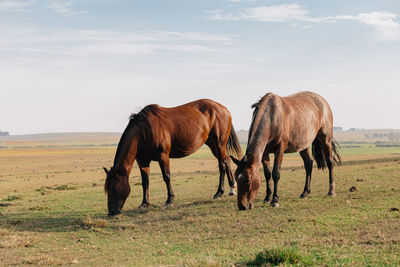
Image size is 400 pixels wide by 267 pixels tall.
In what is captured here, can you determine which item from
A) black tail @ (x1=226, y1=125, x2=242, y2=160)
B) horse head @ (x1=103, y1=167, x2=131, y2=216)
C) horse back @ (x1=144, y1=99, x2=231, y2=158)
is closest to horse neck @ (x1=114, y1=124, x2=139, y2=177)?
horse head @ (x1=103, y1=167, x2=131, y2=216)

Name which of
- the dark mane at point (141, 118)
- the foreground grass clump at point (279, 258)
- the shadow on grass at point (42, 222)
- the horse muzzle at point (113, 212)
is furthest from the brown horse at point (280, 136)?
the shadow on grass at point (42, 222)

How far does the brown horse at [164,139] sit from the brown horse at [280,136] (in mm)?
2332

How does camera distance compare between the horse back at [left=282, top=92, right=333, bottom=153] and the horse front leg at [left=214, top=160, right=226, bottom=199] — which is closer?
the horse back at [left=282, top=92, right=333, bottom=153]

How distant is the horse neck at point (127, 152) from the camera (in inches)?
421

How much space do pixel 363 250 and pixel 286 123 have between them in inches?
198

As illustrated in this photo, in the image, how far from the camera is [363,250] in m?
6.36

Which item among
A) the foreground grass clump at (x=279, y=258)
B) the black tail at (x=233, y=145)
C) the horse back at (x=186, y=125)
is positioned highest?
the horse back at (x=186, y=125)

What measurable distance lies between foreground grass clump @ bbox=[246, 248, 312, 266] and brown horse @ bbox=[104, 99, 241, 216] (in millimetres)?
5453

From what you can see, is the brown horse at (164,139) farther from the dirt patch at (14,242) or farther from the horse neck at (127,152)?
the dirt patch at (14,242)

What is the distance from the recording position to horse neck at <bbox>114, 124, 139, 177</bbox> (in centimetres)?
1069

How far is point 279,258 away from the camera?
5730 mm

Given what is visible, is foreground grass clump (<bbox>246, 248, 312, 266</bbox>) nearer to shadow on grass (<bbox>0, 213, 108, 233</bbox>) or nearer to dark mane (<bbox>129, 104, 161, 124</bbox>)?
shadow on grass (<bbox>0, 213, 108, 233</bbox>)

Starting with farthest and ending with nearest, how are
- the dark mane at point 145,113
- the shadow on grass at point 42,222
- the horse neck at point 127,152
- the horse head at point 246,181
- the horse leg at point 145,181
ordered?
the horse leg at point 145,181, the dark mane at point 145,113, the horse neck at point 127,152, the shadow on grass at point 42,222, the horse head at point 246,181

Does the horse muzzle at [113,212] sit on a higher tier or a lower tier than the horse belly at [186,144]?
lower
